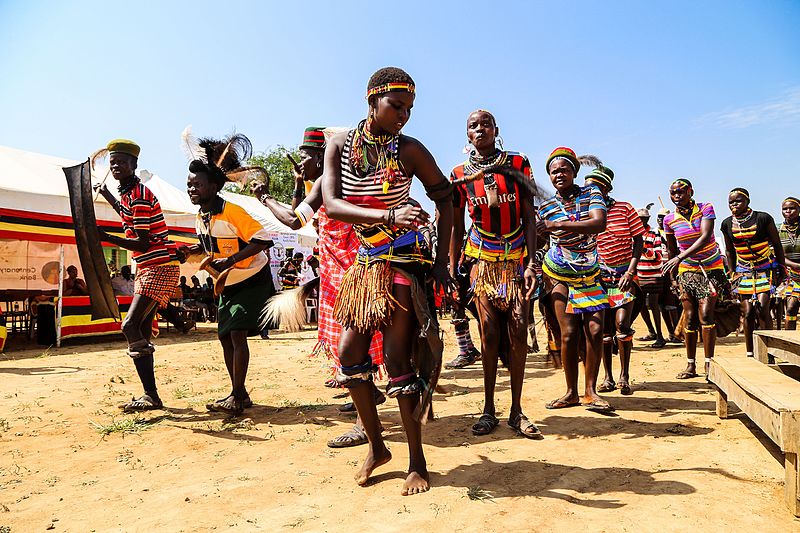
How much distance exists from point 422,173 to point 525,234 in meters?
1.53

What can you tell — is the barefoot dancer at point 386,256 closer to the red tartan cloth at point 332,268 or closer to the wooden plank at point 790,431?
the red tartan cloth at point 332,268

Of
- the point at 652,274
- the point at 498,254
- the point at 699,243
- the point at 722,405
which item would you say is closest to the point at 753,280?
the point at 699,243

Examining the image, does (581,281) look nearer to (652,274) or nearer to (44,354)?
(652,274)

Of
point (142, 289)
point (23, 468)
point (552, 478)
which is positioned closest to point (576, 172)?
point (552, 478)

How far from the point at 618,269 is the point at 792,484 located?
402cm

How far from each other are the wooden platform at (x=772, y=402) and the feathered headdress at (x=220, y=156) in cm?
401

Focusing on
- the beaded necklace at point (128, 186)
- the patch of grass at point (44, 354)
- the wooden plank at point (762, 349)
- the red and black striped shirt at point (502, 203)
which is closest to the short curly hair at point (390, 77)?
the red and black striped shirt at point (502, 203)

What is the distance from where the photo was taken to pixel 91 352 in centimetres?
1116

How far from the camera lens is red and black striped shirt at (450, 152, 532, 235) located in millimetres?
4590

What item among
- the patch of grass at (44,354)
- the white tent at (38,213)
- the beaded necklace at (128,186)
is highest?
the white tent at (38,213)

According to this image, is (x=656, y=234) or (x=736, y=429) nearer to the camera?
(x=736, y=429)

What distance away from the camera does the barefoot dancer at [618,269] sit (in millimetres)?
6086

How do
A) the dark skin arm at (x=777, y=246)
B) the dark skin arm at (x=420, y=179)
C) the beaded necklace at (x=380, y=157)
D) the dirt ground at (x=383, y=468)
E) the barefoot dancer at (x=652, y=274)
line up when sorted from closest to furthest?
the dirt ground at (x=383, y=468), the dark skin arm at (x=420, y=179), the beaded necklace at (x=380, y=157), the dark skin arm at (x=777, y=246), the barefoot dancer at (x=652, y=274)

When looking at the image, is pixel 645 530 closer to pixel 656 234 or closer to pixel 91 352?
pixel 656 234
